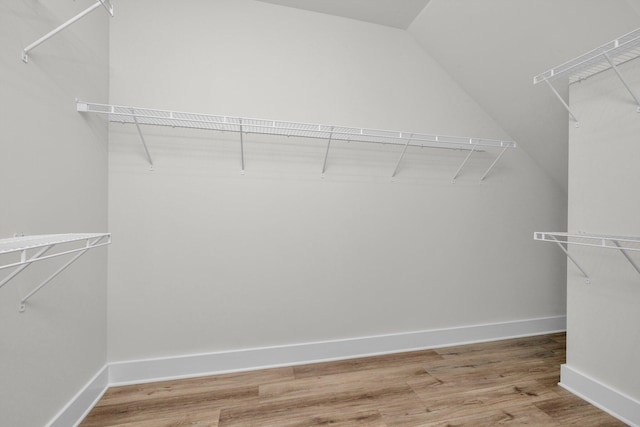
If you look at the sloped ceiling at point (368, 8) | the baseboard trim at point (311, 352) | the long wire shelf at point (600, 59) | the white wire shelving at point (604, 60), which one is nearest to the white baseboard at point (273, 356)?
the baseboard trim at point (311, 352)

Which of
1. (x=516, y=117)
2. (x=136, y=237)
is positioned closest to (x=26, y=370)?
(x=136, y=237)

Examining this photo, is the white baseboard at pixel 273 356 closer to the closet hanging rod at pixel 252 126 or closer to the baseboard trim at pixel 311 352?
the baseboard trim at pixel 311 352

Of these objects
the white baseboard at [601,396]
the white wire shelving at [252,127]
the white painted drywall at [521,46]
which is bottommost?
the white baseboard at [601,396]

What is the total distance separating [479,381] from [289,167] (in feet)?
5.68

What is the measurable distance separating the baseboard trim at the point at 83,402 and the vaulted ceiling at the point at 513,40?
2388 mm

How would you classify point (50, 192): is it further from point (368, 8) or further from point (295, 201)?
point (368, 8)

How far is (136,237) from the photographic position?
1.53m

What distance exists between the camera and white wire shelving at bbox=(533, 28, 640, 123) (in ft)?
3.40

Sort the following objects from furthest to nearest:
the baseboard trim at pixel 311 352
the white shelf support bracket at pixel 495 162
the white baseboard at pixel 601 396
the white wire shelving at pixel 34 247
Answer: the white shelf support bracket at pixel 495 162
the baseboard trim at pixel 311 352
the white baseboard at pixel 601 396
the white wire shelving at pixel 34 247

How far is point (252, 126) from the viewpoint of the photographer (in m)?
1.50

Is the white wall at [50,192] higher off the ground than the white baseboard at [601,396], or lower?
higher

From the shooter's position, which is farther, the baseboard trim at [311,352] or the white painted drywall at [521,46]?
the baseboard trim at [311,352]

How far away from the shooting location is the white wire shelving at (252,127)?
1.31 metres

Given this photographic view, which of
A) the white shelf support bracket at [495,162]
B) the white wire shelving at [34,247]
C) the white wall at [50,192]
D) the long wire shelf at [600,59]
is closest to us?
the white wire shelving at [34,247]
